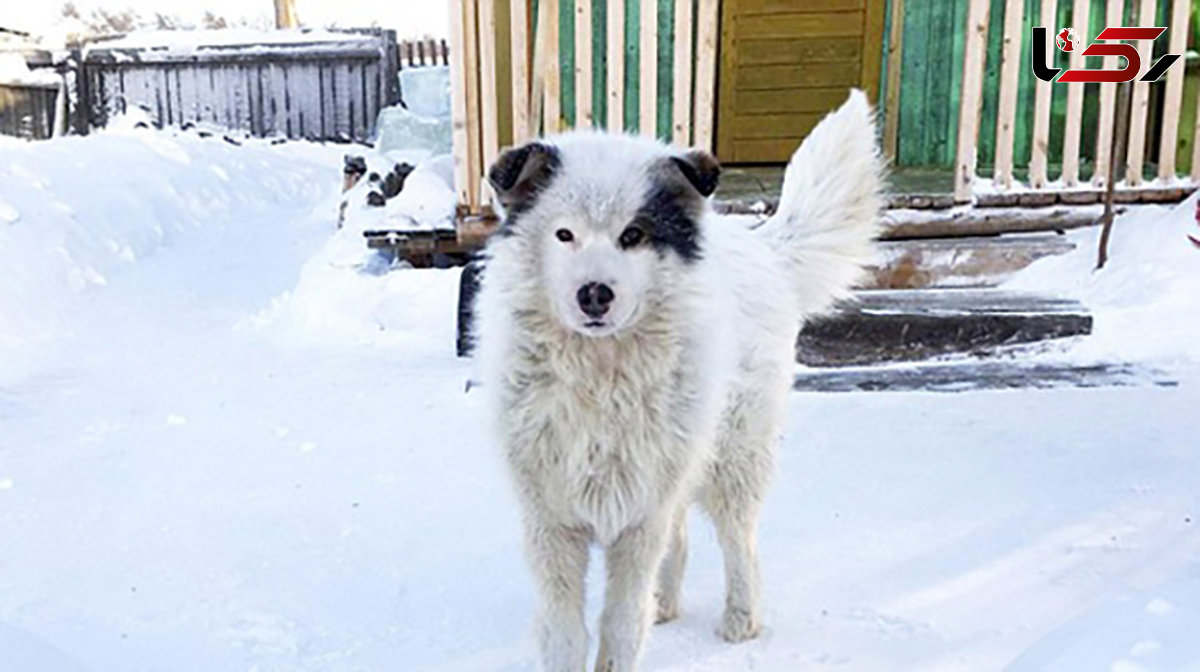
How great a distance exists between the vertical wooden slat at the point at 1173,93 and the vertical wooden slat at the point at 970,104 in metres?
1.13

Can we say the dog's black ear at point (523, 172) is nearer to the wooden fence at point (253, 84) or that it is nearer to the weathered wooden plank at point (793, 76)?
the weathered wooden plank at point (793, 76)

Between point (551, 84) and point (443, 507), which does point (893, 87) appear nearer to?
point (551, 84)

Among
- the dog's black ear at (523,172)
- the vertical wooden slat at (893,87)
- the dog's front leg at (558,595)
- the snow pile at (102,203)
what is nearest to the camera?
the dog's black ear at (523,172)

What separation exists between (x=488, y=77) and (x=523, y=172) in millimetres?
→ 3906

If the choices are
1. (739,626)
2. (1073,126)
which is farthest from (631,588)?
(1073,126)

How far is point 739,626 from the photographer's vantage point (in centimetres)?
244

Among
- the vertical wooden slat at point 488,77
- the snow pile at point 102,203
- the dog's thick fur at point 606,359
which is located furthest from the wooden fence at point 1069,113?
the snow pile at point 102,203

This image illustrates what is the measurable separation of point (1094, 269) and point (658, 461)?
4.16 meters

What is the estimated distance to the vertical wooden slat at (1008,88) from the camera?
5.44m

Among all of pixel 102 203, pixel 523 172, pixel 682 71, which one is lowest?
pixel 102 203

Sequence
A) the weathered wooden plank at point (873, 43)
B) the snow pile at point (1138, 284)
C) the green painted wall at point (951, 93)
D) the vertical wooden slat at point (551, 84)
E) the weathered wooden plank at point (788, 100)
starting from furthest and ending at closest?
the weathered wooden plank at point (788, 100), the weathered wooden plank at point (873, 43), the green painted wall at point (951, 93), the vertical wooden slat at point (551, 84), the snow pile at point (1138, 284)

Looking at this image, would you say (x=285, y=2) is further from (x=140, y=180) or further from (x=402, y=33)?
(x=140, y=180)

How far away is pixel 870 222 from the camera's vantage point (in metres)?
2.78

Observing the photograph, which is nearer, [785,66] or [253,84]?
[785,66]
